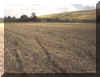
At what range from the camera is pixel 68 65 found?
13.3 ft

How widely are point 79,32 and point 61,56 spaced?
2.83 m

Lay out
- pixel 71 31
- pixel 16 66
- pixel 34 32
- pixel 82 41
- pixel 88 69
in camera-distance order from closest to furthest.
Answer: pixel 88 69 → pixel 16 66 → pixel 82 41 → pixel 71 31 → pixel 34 32

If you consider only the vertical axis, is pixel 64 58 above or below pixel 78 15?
below

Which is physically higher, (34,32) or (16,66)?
(34,32)

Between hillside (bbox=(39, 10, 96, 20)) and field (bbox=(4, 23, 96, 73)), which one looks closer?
field (bbox=(4, 23, 96, 73))

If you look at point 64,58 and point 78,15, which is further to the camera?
point 78,15

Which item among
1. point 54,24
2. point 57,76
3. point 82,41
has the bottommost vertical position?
point 57,76

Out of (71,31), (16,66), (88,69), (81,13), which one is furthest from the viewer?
(71,31)

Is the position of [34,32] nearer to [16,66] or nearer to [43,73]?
[16,66]

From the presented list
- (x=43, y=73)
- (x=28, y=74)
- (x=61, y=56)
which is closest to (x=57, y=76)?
(x=43, y=73)

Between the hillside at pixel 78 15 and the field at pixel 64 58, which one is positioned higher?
the hillside at pixel 78 15

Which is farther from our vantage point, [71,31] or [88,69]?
[71,31]

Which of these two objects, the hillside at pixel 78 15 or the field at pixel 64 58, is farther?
the hillside at pixel 78 15

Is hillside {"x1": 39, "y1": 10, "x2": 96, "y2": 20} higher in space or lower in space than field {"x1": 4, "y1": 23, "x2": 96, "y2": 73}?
higher
